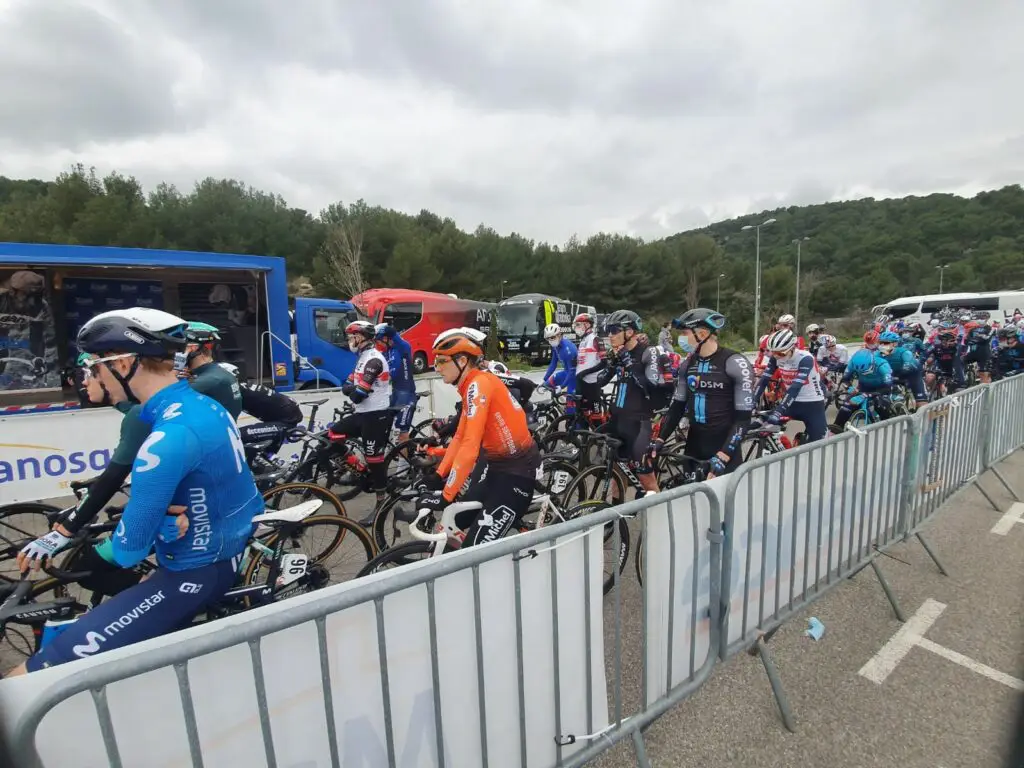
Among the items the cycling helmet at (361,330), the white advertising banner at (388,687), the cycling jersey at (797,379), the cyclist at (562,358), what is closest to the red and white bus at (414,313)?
the cyclist at (562,358)

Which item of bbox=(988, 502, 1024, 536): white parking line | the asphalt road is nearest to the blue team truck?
the asphalt road

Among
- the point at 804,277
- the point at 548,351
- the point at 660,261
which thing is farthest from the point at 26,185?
the point at 804,277

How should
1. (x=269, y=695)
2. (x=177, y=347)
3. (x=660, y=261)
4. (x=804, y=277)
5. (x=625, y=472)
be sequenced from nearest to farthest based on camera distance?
(x=269, y=695) < (x=177, y=347) < (x=625, y=472) < (x=660, y=261) < (x=804, y=277)

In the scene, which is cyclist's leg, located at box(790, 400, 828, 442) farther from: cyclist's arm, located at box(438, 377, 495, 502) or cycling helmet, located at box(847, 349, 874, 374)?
cyclist's arm, located at box(438, 377, 495, 502)

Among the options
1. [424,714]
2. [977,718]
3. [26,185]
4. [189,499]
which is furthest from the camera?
[26,185]

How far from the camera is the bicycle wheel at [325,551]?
10.0 ft

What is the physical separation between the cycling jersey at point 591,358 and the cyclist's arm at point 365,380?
2696 mm

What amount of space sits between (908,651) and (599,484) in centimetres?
245

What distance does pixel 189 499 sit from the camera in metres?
2.08

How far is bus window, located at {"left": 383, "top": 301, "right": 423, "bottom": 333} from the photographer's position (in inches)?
814

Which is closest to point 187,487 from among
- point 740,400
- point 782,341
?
point 740,400

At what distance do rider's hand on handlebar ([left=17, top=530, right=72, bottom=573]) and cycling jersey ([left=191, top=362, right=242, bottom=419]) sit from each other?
5.62 ft

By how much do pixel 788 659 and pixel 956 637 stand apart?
109cm

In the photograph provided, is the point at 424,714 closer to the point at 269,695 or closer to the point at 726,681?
the point at 269,695
